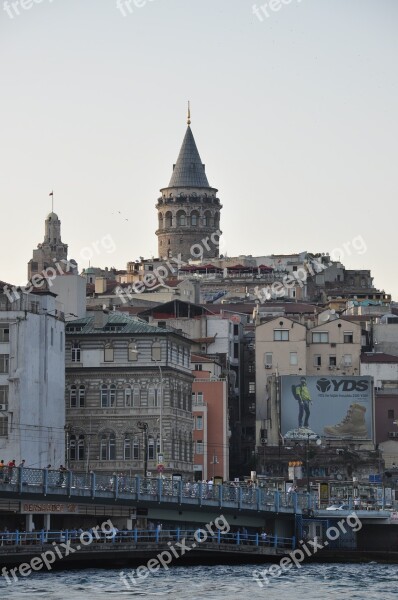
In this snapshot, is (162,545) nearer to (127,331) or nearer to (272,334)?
(127,331)

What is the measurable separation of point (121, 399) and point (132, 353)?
291 cm

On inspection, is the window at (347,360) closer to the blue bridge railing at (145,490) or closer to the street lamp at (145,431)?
the street lamp at (145,431)

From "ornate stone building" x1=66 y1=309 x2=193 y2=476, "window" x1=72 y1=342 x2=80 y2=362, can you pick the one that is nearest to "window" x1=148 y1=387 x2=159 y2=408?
"ornate stone building" x1=66 y1=309 x2=193 y2=476

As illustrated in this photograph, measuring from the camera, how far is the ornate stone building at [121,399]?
417ft

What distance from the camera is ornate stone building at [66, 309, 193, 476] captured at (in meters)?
127

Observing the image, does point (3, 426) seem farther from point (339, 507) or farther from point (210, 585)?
point (210, 585)

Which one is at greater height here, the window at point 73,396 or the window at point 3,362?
the window at point 3,362

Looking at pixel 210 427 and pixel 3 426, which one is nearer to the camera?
pixel 3 426

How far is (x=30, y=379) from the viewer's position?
117812 mm

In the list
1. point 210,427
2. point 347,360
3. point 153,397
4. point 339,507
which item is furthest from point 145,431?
point 347,360

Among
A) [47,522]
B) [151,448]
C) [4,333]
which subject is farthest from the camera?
[151,448]

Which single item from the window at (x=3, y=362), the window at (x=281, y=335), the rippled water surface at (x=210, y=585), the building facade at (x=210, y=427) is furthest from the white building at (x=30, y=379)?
the window at (x=281, y=335)

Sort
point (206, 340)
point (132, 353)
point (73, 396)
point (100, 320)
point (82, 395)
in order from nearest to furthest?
point (82, 395) < point (73, 396) < point (132, 353) < point (100, 320) < point (206, 340)

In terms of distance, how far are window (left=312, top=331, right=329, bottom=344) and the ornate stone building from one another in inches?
1328
